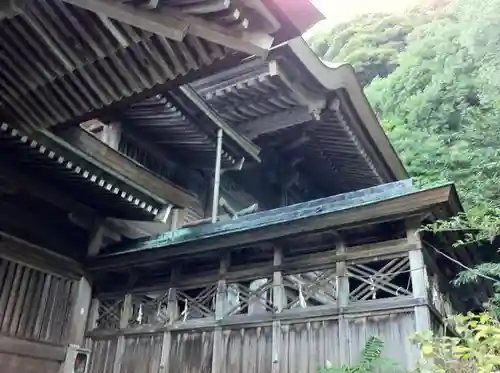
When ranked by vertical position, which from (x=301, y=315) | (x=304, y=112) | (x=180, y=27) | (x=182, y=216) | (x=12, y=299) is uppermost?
(x=304, y=112)

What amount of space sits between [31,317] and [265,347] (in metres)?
3.21

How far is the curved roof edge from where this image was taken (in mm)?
8453

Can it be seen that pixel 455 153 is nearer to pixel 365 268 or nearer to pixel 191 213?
pixel 191 213

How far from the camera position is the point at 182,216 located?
31.1ft

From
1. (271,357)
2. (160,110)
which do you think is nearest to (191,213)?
(160,110)

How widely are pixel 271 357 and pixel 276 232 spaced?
57.7 inches

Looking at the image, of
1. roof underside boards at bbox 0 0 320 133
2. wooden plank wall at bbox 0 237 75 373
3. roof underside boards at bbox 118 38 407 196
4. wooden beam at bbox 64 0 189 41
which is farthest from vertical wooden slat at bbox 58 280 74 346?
wooden beam at bbox 64 0 189 41

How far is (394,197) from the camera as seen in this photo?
19.3 ft

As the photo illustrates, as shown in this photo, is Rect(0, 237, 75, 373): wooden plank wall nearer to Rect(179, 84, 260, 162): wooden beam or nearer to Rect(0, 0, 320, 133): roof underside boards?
Rect(0, 0, 320, 133): roof underside boards

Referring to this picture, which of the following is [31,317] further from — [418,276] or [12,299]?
[418,276]

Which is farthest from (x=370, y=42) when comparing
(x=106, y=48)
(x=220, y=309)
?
(x=106, y=48)

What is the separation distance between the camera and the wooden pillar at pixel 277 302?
618 centimetres

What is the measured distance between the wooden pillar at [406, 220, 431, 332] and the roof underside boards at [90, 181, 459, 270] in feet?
0.79

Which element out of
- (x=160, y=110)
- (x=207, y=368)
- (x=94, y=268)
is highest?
(x=160, y=110)
